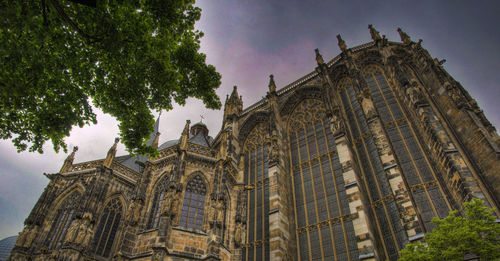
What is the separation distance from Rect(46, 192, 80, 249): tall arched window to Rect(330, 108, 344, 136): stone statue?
51.9 ft

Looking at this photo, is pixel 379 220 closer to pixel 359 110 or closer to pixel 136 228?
pixel 359 110

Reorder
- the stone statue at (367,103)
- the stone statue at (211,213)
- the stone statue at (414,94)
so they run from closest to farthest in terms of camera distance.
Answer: the stone statue at (414,94) → the stone statue at (211,213) → the stone statue at (367,103)

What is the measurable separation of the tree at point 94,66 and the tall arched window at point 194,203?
514 centimetres

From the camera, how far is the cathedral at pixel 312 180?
10570 mm

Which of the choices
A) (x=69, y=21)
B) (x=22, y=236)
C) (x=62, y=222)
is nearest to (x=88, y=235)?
(x=62, y=222)

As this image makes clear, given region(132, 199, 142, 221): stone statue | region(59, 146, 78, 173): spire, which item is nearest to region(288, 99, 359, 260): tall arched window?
region(132, 199, 142, 221): stone statue

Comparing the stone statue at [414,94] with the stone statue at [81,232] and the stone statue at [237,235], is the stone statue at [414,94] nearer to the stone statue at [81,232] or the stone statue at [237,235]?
the stone statue at [237,235]

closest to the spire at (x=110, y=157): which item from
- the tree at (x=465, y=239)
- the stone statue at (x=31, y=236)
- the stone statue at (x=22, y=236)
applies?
the stone statue at (x=31, y=236)

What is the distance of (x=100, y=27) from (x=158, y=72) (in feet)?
5.96

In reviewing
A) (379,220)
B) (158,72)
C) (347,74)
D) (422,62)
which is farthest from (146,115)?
(422,62)

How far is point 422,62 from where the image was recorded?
14719mm

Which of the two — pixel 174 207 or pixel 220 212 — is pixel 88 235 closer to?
pixel 174 207

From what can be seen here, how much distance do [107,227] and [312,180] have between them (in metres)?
12.5

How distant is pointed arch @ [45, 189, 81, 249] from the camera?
629 inches
